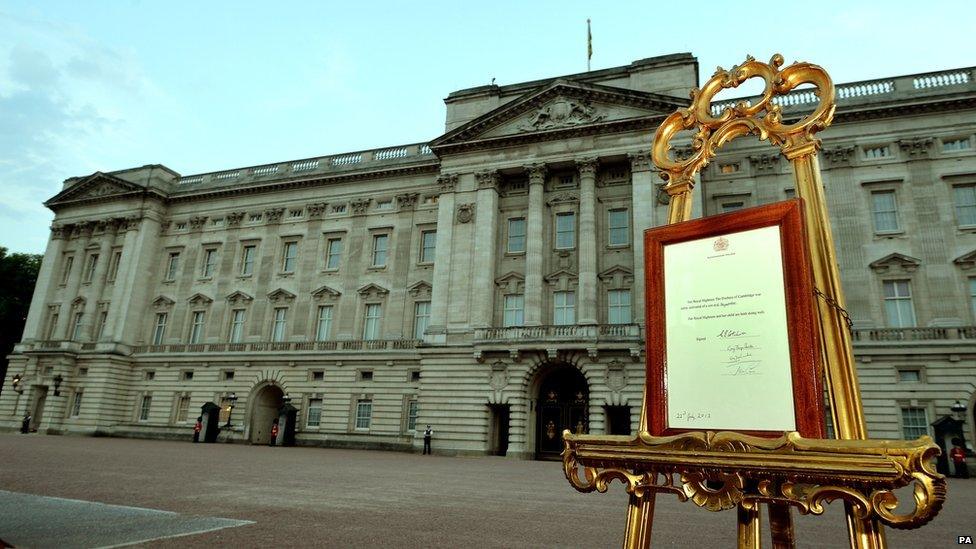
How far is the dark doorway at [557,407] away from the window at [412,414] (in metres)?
7.77

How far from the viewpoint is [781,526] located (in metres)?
3.26

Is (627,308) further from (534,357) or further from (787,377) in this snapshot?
(787,377)

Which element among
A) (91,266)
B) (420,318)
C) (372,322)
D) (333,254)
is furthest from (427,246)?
(91,266)

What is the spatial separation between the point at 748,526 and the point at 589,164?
31700mm

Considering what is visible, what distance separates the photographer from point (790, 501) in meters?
2.79

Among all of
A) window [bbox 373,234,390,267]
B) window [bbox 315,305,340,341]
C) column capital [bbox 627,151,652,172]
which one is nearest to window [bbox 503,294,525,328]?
column capital [bbox 627,151,652,172]

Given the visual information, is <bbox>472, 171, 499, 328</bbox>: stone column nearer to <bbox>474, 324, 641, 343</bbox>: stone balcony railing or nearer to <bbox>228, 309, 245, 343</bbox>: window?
<bbox>474, 324, 641, 343</bbox>: stone balcony railing

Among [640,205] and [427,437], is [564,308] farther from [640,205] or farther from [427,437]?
[427,437]

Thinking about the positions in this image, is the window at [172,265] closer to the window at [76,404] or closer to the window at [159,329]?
the window at [159,329]

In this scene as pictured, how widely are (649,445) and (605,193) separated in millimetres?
32276

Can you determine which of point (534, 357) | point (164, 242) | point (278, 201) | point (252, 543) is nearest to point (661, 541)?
point (252, 543)

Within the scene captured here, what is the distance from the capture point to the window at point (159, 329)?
4472 centimetres

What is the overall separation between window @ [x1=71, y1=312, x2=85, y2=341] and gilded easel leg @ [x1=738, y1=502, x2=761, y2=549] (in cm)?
5267

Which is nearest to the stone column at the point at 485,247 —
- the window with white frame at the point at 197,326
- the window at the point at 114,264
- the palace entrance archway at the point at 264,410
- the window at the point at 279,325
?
the window at the point at 279,325
